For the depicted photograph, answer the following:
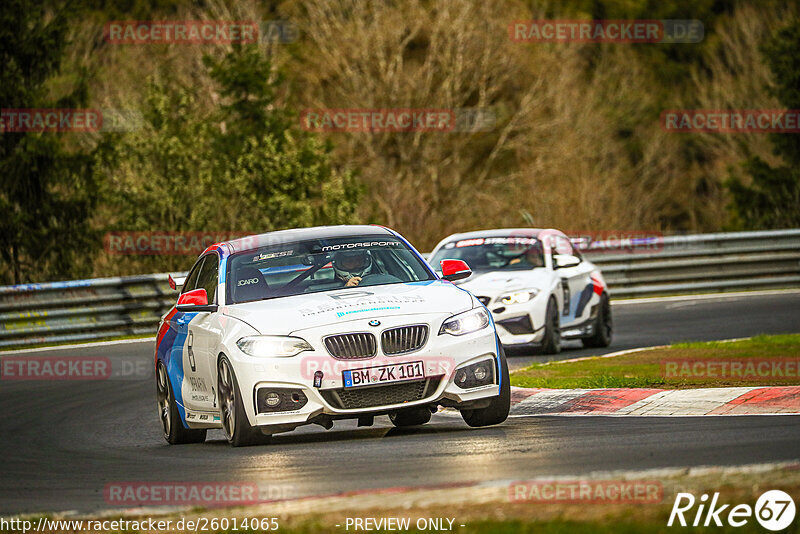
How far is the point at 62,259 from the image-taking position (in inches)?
1189

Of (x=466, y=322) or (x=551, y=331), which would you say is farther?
(x=551, y=331)

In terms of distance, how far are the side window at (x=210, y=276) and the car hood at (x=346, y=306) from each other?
0.66 meters

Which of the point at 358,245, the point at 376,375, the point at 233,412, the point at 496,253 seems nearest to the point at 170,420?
the point at 233,412

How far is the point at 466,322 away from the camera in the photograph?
10133mm

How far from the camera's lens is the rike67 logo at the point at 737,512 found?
6.04 meters

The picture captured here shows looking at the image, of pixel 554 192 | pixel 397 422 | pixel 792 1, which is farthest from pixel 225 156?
pixel 792 1

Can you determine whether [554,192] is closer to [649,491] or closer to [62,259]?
[62,259]

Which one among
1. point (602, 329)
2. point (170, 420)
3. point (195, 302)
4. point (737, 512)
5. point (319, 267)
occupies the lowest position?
point (602, 329)

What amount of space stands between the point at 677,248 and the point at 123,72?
25.8 meters

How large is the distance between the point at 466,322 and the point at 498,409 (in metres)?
0.70

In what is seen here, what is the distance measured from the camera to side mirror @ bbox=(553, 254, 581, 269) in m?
17.3

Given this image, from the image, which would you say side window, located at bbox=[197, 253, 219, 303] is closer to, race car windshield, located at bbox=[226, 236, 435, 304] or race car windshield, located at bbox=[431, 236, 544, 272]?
race car windshield, located at bbox=[226, 236, 435, 304]

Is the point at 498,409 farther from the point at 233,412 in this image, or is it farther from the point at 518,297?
the point at 518,297

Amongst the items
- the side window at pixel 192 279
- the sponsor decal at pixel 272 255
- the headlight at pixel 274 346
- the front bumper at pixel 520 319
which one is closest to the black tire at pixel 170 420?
the side window at pixel 192 279
